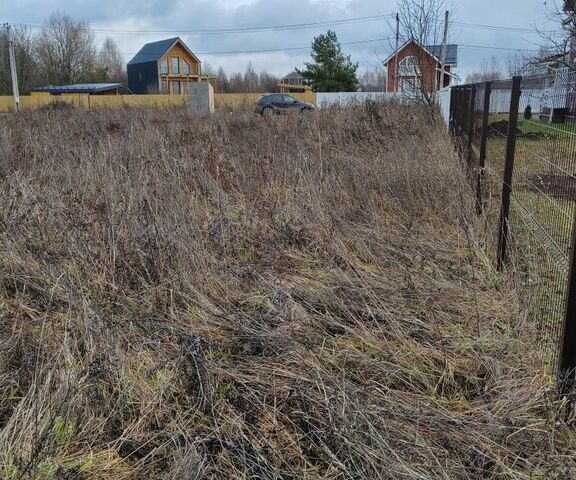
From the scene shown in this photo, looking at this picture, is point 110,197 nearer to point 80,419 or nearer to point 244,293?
point 244,293

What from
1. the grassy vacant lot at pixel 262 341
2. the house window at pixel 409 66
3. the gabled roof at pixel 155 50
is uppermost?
the gabled roof at pixel 155 50

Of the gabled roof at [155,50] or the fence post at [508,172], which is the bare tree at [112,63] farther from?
the fence post at [508,172]

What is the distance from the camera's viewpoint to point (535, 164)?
328 cm

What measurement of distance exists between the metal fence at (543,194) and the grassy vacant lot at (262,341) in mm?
178

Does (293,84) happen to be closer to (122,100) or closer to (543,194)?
(122,100)

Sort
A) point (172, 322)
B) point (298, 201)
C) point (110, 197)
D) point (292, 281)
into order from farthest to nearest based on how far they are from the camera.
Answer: point (298, 201) < point (110, 197) < point (292, 281) < point (172, 322)

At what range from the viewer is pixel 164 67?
51.5 m

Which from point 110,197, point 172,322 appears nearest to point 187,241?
point 172,322

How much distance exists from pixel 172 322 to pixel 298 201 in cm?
234

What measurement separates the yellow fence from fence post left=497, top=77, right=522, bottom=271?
67.7 ft

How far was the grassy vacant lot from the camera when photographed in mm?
1927

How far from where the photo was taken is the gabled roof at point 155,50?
50938 millimetres

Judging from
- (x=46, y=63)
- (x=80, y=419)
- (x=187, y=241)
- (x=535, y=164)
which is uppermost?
(x=46, y=63)

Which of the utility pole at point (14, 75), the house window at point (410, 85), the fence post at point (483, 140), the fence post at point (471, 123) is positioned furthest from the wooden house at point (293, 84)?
the fence post at point (483, 140)
